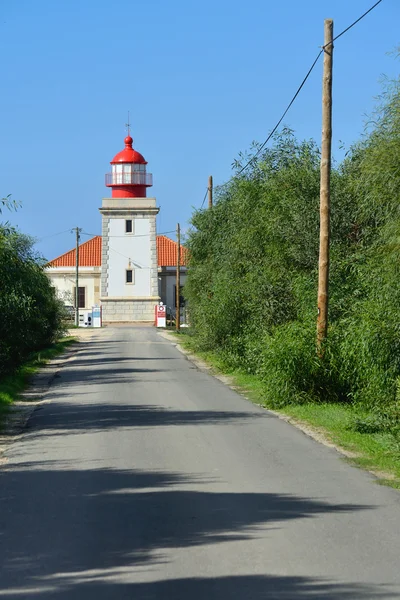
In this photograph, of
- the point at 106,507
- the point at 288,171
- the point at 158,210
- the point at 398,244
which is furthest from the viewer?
the point at 158,210

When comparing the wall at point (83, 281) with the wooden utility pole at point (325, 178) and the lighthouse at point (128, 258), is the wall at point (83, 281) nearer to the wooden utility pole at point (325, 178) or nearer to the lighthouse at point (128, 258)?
the lighthouse at point (128, 258)

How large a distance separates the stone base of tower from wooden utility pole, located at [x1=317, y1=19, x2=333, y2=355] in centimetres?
6325

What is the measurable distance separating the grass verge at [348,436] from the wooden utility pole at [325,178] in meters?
1.99

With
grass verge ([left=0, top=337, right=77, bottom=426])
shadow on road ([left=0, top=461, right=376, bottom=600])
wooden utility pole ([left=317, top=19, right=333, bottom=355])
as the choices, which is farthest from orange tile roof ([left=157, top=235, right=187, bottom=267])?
shadow on road ([left=0, top=461, right=376, bottom=600])

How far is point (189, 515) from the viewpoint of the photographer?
8.76m

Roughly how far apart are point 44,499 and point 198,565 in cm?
320

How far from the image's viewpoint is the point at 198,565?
272 inches

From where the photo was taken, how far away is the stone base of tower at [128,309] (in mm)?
82875

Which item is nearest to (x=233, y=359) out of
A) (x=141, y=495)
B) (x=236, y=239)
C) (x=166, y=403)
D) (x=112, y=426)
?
(x=236, y=239)

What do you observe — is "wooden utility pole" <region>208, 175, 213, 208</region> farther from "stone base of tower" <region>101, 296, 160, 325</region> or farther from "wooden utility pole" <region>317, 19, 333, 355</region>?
"stone base of tower" <region>101, 296, 160, 325</region>

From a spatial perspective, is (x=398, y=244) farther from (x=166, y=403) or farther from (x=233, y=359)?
(x=233, y=359)

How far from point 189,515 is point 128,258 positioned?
75.1 meters

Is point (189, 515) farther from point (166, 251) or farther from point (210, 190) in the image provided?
point (166, 251)

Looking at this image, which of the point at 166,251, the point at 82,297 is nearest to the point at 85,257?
the point at 82,297
